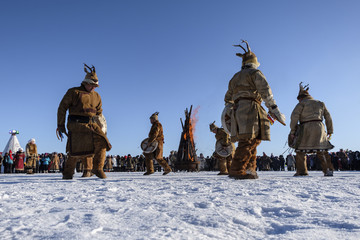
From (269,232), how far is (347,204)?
0.94 metres

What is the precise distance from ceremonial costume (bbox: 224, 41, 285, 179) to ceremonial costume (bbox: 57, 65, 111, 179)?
2.29 meters

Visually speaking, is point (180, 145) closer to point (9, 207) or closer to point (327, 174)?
point (327, 174)

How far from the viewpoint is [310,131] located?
6.10 metres

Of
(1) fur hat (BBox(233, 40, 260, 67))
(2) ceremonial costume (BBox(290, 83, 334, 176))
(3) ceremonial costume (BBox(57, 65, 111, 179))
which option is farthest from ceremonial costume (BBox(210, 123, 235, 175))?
(3) ceremonial costume (BBox(57, 65, 111, 179))

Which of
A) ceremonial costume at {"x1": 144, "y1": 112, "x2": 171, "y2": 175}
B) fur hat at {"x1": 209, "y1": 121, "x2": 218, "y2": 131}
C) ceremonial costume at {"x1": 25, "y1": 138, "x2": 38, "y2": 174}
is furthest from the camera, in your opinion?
ceremonial costume at {"x1": 25, "y1": 138, "x2": 38, "y2": 174}

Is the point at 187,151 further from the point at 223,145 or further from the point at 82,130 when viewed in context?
the point at 82,130

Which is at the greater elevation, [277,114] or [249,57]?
[249,57]

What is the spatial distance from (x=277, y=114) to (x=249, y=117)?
1.39ft

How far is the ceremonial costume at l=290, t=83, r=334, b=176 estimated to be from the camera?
6.04 m

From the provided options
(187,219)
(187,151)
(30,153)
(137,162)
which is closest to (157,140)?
(30,153)

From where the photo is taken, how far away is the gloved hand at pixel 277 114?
452 centimetres

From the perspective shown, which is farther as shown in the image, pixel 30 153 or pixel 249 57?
pixel 30 153

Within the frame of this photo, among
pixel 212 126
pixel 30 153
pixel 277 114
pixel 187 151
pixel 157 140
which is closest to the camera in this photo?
pixel 277 114

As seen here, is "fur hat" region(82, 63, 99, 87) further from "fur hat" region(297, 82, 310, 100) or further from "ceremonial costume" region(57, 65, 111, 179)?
"fur hat" region(297, 82, 310, 100)
